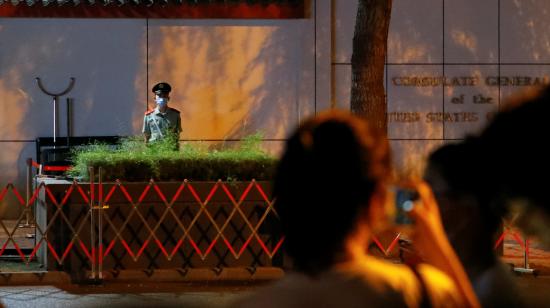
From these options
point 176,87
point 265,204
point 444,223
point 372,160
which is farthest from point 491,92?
point 372,160

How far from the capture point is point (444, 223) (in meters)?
4.25

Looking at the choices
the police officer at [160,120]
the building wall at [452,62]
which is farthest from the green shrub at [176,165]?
the building wall at [452,62]

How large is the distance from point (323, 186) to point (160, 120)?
12961mm

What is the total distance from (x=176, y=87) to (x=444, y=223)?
15.1 meters

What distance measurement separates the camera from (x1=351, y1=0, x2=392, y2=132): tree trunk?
47.3 ft

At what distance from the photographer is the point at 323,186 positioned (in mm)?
2785

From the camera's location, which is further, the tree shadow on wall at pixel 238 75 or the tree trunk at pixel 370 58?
the tree shadow on wall at pixel 238 75

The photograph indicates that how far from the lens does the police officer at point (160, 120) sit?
15.4m

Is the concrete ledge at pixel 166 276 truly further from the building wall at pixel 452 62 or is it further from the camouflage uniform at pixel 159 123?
→ the building wall at pixel 452 62

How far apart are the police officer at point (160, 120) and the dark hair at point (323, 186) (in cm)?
1240

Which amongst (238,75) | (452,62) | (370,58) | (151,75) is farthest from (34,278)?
(452,62)

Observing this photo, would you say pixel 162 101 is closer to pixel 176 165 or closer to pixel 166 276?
pixel 176 165

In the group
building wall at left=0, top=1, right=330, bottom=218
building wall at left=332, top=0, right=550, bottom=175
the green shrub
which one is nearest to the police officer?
the green shrub

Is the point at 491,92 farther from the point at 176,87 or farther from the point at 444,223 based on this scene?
the point at 444,223
